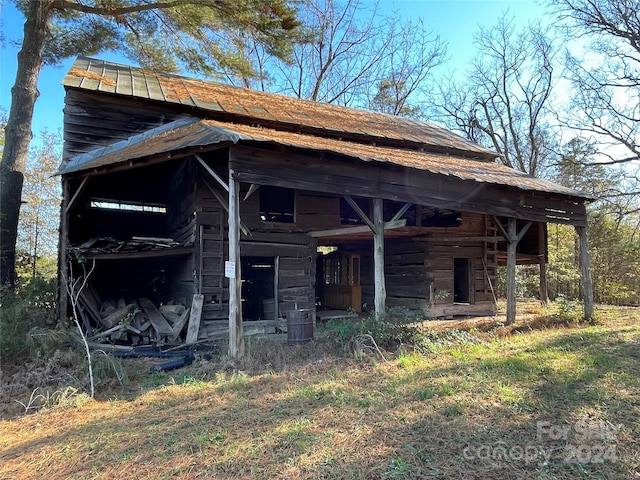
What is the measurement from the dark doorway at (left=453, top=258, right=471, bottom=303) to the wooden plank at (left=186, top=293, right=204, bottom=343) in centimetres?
902

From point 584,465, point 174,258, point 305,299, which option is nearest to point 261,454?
point 584,465

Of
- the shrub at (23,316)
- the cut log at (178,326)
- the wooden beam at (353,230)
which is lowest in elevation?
the cut log at (178,326)

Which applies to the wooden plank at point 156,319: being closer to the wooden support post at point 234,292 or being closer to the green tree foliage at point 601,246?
the wooden support post at point 234,292

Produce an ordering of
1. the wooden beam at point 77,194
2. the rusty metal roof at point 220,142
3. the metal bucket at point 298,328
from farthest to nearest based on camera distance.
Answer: the wooden beam at point 77,194 < the metal bucket at point 298,328 < the rusty metal roof at point 220,142

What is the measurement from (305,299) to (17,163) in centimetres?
858

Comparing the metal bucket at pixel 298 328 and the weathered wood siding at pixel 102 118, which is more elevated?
the weathered wood siding at pixel 102 118

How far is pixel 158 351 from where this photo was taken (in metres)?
7.81

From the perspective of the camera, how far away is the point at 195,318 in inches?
359

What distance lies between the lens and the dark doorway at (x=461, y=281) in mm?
14230

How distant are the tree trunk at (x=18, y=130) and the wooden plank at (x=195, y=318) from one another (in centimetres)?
514

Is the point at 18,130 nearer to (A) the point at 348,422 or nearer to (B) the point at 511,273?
(A) the point at 348,422

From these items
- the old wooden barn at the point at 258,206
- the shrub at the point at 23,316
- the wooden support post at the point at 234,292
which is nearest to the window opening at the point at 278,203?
the old wooden barn at the point at 258,206

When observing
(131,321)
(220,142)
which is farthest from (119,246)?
(220,142)

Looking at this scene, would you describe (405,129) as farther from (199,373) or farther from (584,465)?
(584,465)
